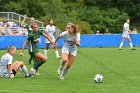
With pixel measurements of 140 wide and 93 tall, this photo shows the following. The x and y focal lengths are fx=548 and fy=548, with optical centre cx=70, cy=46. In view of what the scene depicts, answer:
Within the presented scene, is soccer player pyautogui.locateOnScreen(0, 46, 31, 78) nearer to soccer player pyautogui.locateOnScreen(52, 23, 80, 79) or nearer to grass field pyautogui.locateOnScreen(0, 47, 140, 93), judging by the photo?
grass field pyautogui.locateOnScreen(0, 47, 140, 93)

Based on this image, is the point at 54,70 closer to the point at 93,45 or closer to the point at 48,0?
the point at 93,45

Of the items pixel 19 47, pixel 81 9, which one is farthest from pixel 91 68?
pixel 81 9

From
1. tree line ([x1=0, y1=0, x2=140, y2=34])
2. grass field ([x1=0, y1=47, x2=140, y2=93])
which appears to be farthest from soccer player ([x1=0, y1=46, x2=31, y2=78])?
tree line ([x1=0, y1=0, x2=140, y2=34])

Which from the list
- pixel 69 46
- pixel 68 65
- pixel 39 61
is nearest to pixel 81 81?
pixel 68 65

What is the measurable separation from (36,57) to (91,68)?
12.1 ft

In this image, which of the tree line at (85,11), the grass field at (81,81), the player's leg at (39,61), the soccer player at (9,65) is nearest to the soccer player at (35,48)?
the player's leg at (39,61)

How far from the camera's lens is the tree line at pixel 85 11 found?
58.4 m

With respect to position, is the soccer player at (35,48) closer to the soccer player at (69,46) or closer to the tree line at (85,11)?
the soccer player at (69,46)

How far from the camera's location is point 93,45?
141ft

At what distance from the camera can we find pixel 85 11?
66188mm

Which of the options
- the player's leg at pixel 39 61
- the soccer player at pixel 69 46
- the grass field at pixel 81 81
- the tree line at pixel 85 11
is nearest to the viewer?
the grass field at pixel 81 81

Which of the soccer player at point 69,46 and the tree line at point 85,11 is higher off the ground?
the soccer player at point 69,46

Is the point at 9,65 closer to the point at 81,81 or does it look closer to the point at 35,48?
the point at 35,48

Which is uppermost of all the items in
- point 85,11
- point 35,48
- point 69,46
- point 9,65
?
point 69,46
